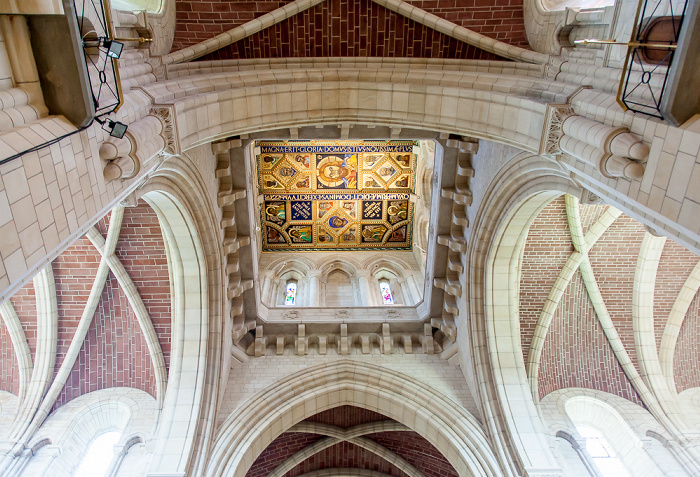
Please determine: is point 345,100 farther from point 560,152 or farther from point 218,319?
point 218,319

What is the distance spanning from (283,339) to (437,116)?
18.9 ft

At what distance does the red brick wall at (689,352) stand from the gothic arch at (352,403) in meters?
4.81

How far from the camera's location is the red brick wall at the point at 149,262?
345 inches

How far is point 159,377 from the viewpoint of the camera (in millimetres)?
9156

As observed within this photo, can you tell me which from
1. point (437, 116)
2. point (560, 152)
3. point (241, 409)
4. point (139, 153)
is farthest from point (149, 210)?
point (560, 152)

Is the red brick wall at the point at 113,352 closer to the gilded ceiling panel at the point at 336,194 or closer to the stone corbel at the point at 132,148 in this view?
the gilded ceiling panel at the point at 336,194

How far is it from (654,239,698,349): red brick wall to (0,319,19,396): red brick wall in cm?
1372

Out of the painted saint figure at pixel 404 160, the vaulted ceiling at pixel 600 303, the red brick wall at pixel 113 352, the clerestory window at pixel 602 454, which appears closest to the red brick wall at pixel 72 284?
the red brick wall at pixel 113 352

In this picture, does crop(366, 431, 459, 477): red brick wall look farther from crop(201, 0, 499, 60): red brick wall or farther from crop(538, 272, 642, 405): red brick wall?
crop(201, 0, 499, 60): red brick wall

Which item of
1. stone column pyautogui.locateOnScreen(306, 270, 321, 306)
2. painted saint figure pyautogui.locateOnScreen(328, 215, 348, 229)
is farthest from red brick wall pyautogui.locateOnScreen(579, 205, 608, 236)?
painted saint figure pyautogui.locateOnScreen(328, 215, 348, 229)

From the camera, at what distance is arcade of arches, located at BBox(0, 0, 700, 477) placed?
594 centimetres

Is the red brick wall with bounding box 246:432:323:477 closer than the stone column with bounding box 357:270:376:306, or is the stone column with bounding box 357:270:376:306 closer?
the red brick wall with bounding box 246:432:323:477

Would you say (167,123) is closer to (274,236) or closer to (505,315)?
(505,315)

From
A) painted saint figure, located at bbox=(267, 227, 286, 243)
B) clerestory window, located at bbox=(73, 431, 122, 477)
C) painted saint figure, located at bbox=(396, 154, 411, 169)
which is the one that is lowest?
clerestory window, located at bbox=(73, 431, 122, 477)
